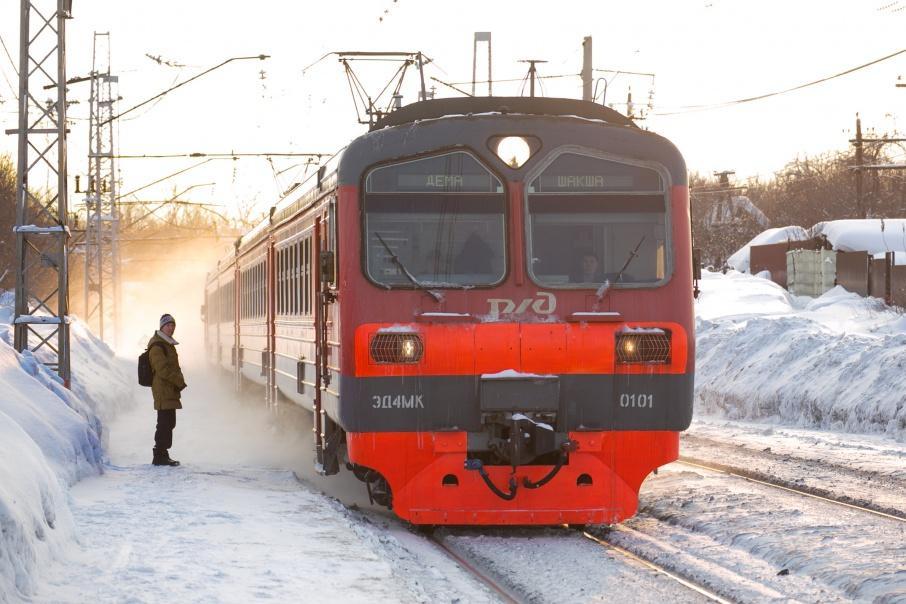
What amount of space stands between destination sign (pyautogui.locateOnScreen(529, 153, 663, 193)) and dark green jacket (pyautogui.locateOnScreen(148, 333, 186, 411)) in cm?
564

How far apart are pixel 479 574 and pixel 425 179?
2926mm

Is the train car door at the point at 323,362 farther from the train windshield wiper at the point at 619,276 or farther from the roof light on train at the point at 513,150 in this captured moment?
the train windshield wiper at the point at 619,276

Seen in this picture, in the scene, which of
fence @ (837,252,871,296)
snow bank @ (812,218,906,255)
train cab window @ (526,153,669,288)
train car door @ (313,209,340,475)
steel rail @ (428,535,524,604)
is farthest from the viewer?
snow bank @ (812,218,906,255)

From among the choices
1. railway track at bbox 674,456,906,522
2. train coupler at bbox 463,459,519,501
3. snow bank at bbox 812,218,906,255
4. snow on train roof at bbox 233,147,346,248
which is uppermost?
snow bank at bbox 812,218,906,255

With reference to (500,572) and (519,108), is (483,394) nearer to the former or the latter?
(500,572)

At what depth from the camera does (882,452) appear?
14758 mm

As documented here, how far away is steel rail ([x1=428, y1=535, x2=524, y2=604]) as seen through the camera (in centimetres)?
760

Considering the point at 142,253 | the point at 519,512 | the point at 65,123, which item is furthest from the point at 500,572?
the point at 142,253

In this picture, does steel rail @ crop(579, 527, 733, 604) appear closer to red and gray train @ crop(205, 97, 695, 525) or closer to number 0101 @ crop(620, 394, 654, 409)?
red and gray train @ crop(205, 97, 695, 525)

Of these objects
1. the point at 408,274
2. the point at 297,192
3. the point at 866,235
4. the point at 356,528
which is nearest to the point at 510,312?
the point at 408,274

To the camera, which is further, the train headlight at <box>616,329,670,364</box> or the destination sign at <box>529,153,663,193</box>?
the destination sign at <box>529,153,663,193</box>

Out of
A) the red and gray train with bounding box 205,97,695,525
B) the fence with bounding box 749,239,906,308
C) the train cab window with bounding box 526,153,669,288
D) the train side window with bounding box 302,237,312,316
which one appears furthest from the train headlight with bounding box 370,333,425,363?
the fence with bounding box 749,239,906,308

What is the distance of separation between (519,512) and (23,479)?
3425 mm

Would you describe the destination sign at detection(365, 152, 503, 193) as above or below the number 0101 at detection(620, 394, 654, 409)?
above
